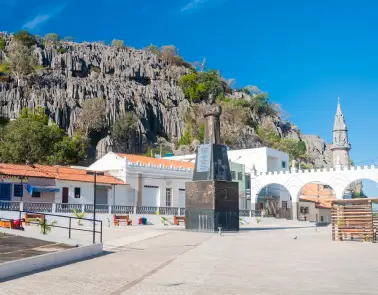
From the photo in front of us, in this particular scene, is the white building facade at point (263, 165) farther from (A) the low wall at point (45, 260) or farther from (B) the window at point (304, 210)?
(A) the low wall at point (45, 260)

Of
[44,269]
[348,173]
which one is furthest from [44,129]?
[44,269]

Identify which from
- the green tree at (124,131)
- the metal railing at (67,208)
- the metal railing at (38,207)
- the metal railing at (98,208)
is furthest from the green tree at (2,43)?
the metal railing at (38,207)

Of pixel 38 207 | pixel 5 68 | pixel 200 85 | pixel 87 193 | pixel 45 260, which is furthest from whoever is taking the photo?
pixel 200 85

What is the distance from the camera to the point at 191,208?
81.3 ft

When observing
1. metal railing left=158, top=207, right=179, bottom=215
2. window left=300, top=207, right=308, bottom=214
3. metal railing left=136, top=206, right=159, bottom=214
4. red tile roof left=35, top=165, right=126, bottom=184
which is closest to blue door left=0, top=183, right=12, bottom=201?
red tile roof left=35, top=165, right=126, bottom=184

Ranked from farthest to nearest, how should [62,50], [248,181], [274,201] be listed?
1. [62,50]
2. [274,201]
3. [248,181]

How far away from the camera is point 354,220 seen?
19375mm

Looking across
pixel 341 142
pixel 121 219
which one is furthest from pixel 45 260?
pixel 341 142

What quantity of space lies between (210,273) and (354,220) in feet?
38.3

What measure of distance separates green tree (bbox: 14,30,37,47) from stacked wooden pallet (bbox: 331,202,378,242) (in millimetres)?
82658

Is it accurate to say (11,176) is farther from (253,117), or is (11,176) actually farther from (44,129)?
(253,117)

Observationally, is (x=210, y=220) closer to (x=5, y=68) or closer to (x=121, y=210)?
(x=121, y=210)

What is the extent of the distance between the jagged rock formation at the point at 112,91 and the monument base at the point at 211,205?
4499cm

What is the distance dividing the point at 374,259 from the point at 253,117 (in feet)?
260
